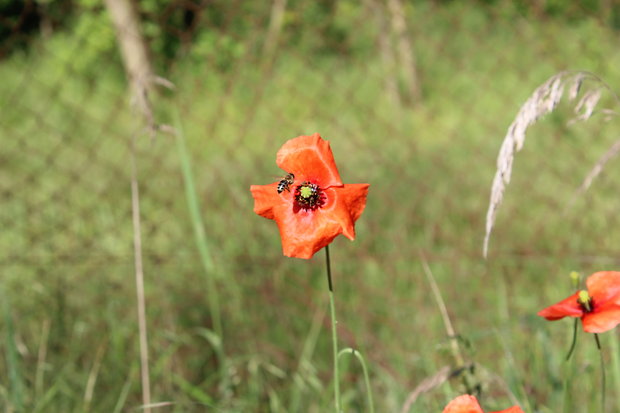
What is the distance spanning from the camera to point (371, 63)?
13.3 ft

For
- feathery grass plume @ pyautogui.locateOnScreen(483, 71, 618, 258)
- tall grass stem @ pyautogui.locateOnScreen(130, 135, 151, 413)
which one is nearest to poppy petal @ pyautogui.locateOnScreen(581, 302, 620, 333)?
feathery grass plume @ pyautogui.locateOnScreen(483, 71, 618, 258)

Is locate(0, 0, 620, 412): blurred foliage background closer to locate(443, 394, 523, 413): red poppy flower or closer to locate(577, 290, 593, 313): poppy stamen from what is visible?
locate(577, 290, 593, 313): poppy stamen

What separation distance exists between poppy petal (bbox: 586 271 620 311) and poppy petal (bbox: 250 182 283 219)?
38cm

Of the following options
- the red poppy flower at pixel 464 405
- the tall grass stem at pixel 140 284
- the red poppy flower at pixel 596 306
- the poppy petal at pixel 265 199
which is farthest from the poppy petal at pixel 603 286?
the tall grass stem at pixel 140 284

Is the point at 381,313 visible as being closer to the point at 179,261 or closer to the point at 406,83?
the point at 179,261

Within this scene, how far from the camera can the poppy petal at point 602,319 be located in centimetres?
77

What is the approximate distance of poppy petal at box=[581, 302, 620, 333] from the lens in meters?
0.77

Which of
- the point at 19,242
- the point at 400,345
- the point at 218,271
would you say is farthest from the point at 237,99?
the point at 400,345

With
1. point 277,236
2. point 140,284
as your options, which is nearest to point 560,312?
point 140,284

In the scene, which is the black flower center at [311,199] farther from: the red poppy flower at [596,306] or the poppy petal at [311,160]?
the red poppy flower at [596,306]

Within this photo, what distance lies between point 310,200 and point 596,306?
1.16 ft

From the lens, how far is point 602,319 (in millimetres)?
786

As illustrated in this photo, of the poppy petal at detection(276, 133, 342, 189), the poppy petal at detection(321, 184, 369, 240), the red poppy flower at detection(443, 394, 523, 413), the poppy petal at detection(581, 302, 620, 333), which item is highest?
the poppy petal at detection(276, 133, 342, 189)

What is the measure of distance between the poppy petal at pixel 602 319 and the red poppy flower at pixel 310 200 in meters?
0.28
